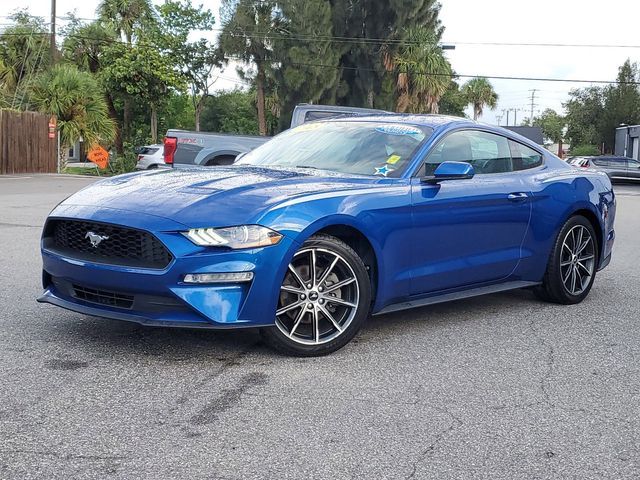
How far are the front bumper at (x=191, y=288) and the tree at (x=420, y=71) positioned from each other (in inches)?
→ 1645

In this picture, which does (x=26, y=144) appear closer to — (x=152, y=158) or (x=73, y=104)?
(x=73, y=104)

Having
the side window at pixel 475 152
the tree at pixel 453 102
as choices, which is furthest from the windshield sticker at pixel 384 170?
the tree at pixel 453 102

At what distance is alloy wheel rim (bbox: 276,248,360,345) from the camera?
455cm

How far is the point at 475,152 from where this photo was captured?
5.86 m

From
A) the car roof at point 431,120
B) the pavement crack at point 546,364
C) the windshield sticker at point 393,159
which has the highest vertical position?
the car roof at point 431,120

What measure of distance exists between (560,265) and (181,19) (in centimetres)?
4803

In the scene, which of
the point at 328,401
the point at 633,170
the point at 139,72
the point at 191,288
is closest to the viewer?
the point at 328,401

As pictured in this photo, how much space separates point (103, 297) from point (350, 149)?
2.09 m

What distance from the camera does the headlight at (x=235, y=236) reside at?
422 cm

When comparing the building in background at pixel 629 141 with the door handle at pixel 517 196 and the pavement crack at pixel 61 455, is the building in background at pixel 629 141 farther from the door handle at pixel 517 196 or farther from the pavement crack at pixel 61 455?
the pavement crack at pixel 61 455

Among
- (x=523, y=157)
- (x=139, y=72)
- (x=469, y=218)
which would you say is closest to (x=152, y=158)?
(x=139, y=72)

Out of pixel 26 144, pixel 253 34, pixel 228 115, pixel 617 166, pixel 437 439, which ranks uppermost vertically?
pixel 253 34

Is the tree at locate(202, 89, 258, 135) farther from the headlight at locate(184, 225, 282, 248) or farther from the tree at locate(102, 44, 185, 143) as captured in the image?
the headlight at locate(184, 225, 282, 248)

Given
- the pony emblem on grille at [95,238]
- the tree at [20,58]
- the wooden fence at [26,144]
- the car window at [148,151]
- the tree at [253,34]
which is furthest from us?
the tree at [253,34]
